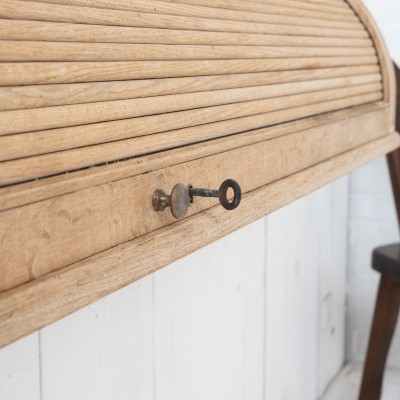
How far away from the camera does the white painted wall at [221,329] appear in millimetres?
1173

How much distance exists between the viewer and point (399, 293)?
2127mm

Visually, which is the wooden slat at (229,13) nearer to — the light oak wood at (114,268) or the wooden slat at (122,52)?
the wooden slat at (122,52)

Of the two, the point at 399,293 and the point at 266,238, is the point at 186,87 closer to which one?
the point at 266,238

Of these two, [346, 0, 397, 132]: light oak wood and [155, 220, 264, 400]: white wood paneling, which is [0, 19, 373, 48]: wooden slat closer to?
[346, 0, 397, 132]: light oak wood

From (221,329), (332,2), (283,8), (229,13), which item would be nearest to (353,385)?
(221,329)

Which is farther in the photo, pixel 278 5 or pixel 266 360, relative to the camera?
pixel 266 360

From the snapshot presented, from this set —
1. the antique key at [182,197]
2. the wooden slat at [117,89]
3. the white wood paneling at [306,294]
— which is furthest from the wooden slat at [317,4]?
the white wood paneling at [306,294]

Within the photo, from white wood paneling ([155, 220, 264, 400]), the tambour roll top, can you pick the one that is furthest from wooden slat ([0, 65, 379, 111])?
white wood paneling ([155, 220, 264, 400])

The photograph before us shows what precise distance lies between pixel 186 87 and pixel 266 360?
1356 millimetres

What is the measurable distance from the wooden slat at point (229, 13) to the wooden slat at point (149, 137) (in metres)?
0.11

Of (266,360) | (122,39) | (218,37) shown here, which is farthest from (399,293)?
(122,39)

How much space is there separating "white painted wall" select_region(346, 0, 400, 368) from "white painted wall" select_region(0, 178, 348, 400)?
0.05m

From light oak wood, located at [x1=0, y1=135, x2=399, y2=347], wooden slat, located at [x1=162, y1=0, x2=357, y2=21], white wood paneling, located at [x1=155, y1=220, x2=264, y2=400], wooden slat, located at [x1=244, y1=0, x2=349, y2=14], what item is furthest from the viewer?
white wood paneling, located at [x1=155, y1=220, x2=264, y2=400]

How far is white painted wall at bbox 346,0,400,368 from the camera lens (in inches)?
101
